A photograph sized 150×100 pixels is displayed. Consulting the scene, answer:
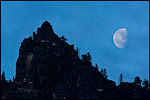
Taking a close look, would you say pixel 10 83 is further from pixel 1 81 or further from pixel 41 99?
pixel 41 99

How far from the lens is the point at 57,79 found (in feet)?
396

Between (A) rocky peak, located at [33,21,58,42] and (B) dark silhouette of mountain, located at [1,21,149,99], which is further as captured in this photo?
(A) rocky peak, located at [33,21,58,42]

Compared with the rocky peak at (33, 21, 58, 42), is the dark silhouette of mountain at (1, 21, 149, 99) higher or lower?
lower

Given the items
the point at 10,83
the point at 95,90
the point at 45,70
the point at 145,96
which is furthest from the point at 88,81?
the point at 10,83

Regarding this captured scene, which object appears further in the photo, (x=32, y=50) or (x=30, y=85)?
(x=32, y=50)

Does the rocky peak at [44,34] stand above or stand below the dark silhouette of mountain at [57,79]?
above

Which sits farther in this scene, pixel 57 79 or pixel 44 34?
pixel 44 34

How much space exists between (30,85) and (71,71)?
22413 millimetres

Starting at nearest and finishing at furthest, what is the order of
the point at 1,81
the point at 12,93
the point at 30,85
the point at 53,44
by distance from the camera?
the point at 12,93
the point at 30,85
the point at 1,81
the point at 53,44

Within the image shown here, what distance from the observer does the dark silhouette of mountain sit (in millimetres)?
112250

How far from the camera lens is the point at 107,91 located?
12575 cm

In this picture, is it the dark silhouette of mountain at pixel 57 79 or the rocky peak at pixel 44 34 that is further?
the rocky peak at pixel 44 34

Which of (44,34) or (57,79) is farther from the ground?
(44,34)

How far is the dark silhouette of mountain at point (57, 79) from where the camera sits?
11225 cm
